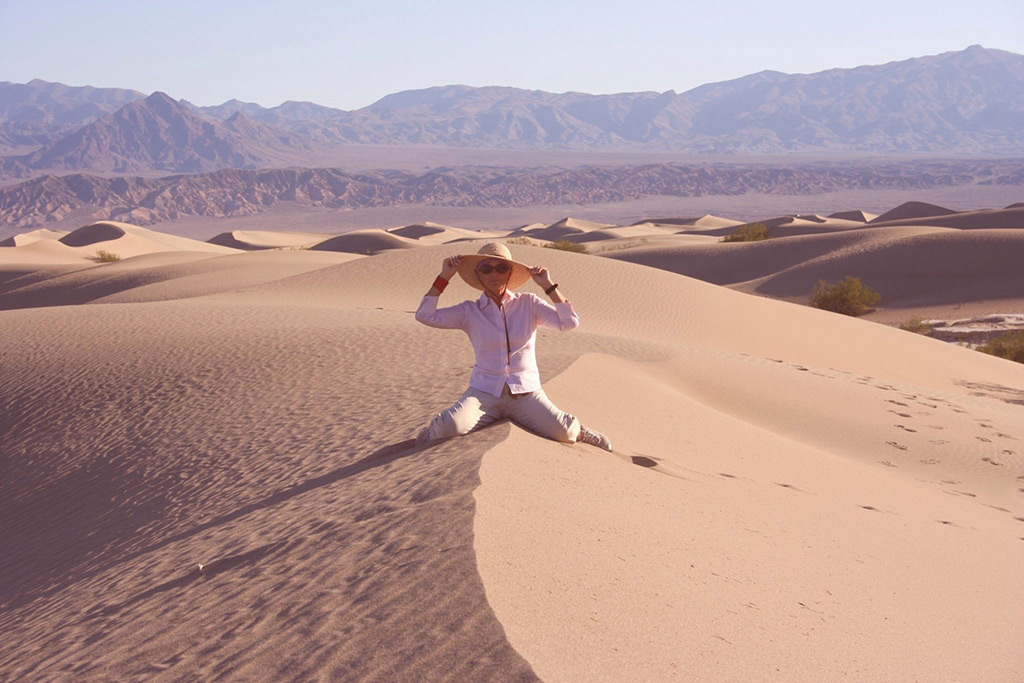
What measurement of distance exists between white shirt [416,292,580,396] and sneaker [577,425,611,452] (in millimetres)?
691

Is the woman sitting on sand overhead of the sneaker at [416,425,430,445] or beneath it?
overhead

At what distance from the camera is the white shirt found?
6535 mm

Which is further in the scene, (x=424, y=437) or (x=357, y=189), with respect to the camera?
(x=357, y=189)

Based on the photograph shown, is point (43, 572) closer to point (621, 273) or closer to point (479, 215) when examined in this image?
point (621, 273)

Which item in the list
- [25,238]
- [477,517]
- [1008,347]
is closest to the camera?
[477,517]

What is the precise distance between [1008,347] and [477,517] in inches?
803

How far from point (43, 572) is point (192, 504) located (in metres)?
1.09

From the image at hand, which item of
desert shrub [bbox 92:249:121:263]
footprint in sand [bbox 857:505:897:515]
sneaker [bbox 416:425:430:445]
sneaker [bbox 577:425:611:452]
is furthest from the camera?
desert shrub [bbox 92:249:121:263]

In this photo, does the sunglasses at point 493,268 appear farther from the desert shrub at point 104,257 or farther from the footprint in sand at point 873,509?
the desert shrub at point 104,257

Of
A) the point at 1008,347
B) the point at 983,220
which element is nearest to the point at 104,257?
the point at 1008,347

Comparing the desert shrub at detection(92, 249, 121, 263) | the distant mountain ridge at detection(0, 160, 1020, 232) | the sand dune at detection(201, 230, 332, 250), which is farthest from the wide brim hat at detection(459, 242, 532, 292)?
the distant mountain ridge at detection(0, 160, 1020, 232)

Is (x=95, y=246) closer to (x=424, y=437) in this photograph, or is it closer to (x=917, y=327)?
(x=917, y=327)

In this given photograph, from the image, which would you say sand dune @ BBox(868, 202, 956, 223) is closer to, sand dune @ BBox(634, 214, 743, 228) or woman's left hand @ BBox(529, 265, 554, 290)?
sand dune @ BBox(634, 214, 743, 228)

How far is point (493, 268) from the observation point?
6527 mm
